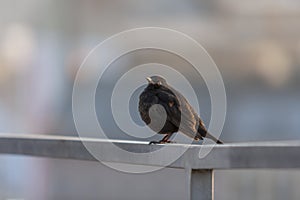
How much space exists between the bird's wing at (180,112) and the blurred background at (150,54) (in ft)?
11.5

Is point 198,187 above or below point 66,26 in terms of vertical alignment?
below

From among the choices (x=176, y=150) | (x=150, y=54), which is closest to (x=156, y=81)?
(x=176, y=150)

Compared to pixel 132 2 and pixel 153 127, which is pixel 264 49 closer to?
A: pixel 132 2

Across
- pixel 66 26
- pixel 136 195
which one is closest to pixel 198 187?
pixel 136 195

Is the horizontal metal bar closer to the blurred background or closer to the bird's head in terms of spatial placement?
the bird's head

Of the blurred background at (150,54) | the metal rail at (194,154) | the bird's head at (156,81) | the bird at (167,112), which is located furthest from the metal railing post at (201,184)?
the blurred background at (150,54)

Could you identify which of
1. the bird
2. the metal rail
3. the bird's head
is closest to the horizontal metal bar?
the metal rail

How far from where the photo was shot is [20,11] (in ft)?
24.1

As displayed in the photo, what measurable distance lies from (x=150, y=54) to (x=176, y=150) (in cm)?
→ 503

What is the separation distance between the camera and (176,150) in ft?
4.95

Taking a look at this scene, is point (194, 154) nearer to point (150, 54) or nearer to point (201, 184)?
point (201, 184)

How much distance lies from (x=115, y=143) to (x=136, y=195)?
3.21 meters

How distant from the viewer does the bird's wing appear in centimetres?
206

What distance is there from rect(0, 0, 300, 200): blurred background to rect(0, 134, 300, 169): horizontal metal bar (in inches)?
151
